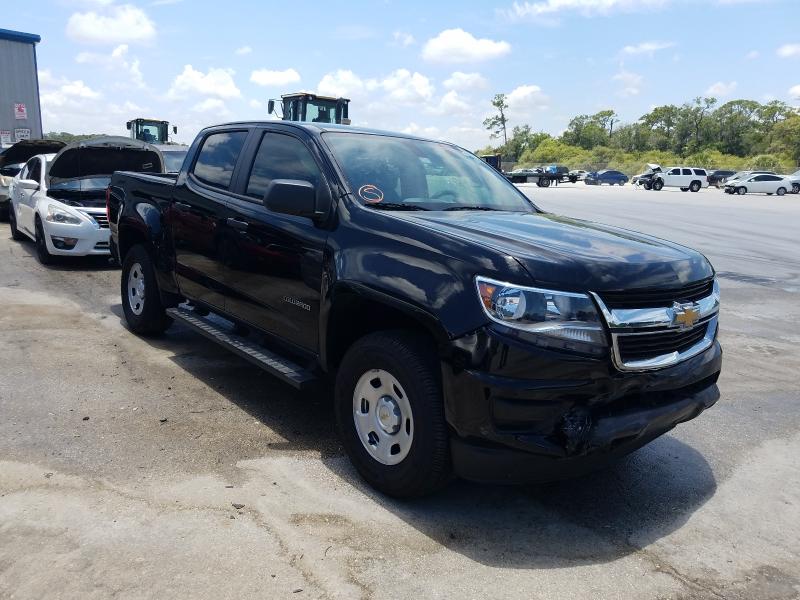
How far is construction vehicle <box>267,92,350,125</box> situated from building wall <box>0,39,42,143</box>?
8.05 m

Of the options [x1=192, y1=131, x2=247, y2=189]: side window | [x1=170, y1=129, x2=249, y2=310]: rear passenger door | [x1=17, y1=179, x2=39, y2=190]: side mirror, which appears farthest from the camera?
[x1=17, y1=179, x2=39, y2=190]: side mirror

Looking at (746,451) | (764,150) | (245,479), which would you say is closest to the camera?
(245,479)

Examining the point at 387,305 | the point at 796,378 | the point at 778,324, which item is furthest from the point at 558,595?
the point at 778,324

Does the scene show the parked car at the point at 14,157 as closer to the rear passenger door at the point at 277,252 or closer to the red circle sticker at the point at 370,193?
the rear passenger door at the point at 277,252

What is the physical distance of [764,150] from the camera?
89.1 metres

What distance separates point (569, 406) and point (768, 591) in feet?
3.71

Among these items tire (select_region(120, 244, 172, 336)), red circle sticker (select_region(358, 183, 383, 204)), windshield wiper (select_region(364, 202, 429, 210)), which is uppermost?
red circle sticker (select_region(358, 183, 383, 204))

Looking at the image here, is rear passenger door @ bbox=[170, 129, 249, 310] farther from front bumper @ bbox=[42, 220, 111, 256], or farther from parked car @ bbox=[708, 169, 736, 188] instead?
parked car @ bbox=[708, 169, 736, 188]

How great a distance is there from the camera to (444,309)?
3.03 metres

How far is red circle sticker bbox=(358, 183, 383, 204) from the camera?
151 inches

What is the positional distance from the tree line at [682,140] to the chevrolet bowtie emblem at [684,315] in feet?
246

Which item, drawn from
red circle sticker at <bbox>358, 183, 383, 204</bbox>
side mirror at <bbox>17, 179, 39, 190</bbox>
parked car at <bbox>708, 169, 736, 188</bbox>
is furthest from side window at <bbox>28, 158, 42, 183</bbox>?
parked car at <bbox>708, 169, 736, 188</bbox>

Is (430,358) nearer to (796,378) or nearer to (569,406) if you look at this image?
(569,406)

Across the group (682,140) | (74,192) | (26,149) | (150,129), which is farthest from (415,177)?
Result: (682,140)
